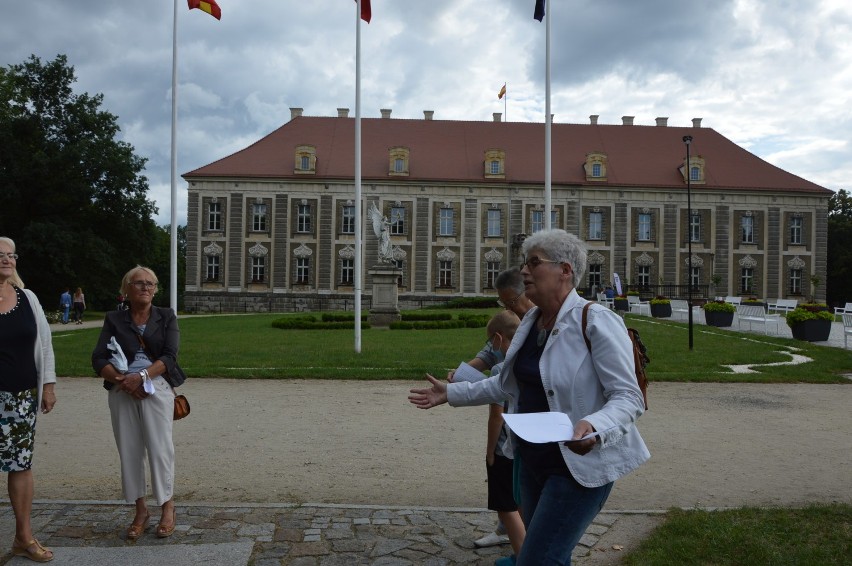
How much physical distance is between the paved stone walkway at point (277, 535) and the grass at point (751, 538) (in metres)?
0.46

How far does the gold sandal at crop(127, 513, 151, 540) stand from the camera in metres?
4.73

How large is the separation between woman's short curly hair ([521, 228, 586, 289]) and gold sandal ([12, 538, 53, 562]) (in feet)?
11.1

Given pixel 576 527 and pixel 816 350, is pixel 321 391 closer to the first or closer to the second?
pixel 576 527

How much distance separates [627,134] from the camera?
175 ft

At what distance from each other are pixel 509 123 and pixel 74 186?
96.5ft

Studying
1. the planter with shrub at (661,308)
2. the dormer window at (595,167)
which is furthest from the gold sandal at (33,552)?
the dormer window at (595,167)

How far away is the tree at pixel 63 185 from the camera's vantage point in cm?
3912

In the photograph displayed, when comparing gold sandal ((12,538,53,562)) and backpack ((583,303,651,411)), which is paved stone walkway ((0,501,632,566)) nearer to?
gold sandal ((12,538,53,562))

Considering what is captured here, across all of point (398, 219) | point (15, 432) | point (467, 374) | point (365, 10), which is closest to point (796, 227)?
point (398, 219)

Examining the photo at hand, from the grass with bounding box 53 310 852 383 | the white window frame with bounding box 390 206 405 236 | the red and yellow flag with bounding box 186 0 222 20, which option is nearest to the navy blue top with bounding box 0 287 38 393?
the grass with bounding box 53 310 852 383

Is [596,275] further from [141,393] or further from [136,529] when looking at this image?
[136,529]

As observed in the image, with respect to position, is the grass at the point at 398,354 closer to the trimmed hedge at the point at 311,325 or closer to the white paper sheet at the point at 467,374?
the trimmed hedge at the point at 311,325

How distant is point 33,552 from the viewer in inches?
170

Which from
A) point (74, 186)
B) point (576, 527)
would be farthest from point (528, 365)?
point (74, 186)
